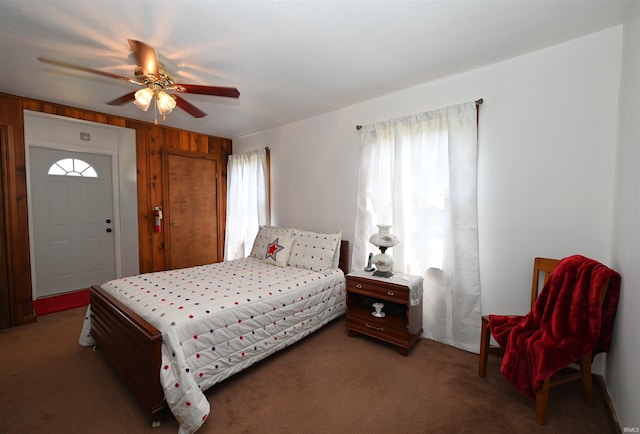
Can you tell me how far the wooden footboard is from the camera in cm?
166

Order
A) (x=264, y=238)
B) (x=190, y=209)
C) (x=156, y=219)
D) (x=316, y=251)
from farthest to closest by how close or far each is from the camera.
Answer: (x=190, y=209) → (x=156, y=219) → (x=264, y=238) → (x=316, y=251)

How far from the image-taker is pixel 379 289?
256cm

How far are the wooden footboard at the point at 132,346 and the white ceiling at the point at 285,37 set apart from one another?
1920 millimetres

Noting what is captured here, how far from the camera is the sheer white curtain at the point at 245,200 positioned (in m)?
4.29

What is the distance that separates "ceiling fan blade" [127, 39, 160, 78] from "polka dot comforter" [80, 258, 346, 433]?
1.63 meters

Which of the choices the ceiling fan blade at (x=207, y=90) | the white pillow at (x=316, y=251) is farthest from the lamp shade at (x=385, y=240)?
the ceiling fan blade at (x=207, y=90)

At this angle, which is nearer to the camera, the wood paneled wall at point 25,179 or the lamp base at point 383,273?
the lamp base at point 383,273

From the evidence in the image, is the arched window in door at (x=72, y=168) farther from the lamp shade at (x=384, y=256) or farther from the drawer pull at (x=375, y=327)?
the drawer pull at (x=375, y=327)

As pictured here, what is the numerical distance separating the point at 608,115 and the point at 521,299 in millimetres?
1472

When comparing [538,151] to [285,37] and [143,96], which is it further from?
[143,96]

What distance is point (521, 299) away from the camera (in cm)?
231

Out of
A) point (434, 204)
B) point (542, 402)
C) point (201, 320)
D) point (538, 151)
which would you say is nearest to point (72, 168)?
point (201, 320)

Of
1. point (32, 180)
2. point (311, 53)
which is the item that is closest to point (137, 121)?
point (32, 180)

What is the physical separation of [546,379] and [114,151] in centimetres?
532
